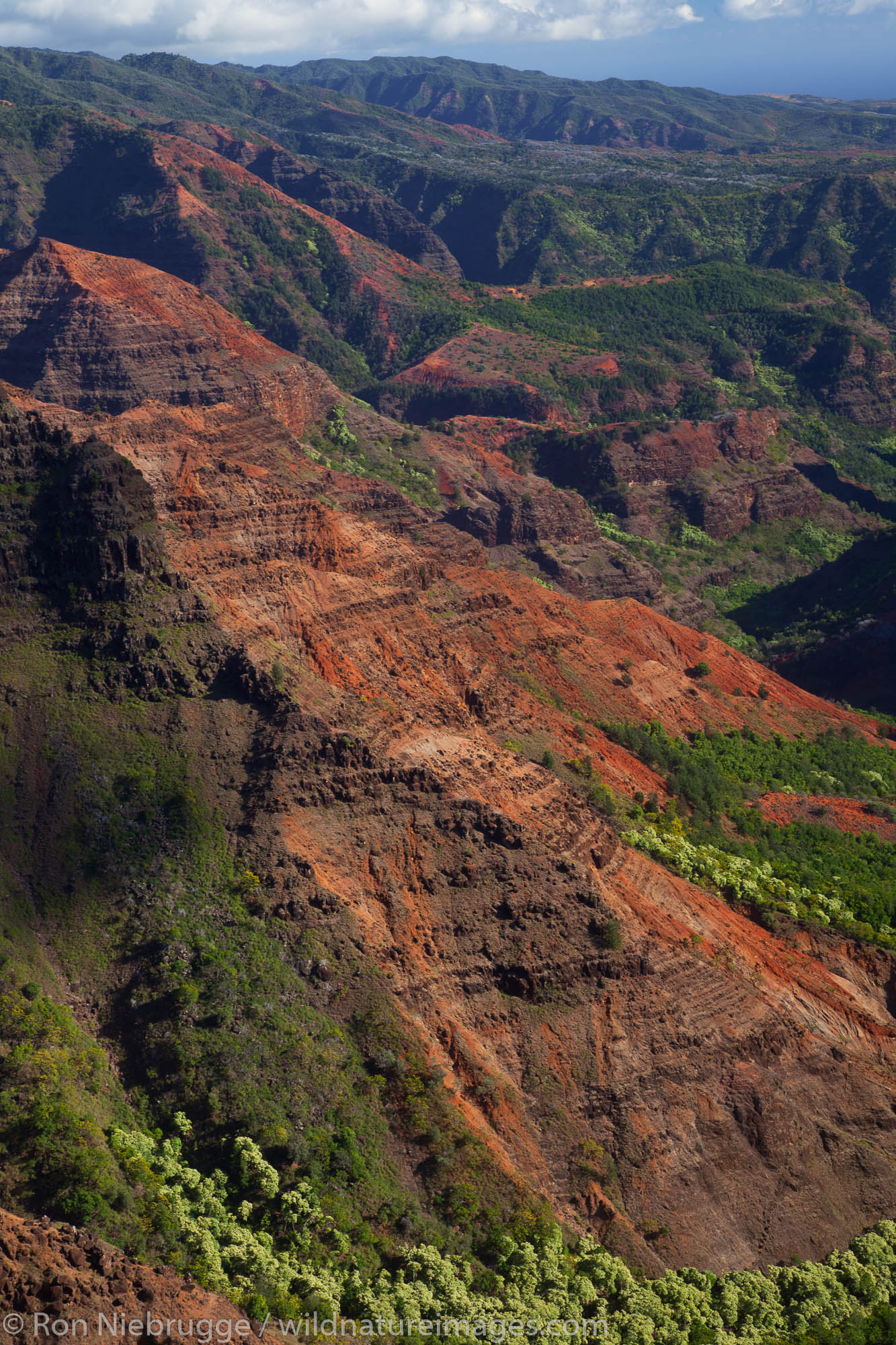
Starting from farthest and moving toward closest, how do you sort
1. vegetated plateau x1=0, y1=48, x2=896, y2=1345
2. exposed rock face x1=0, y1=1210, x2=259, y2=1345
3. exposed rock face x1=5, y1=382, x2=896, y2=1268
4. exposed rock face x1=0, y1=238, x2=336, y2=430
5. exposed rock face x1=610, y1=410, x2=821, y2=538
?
exposed rock face x1=610, y1=410, x2=821, y2=538 < exposed rock face x1=0, y1=238, x2=336, y2=430 < exposed rock face x1=5, y1=382, x2=896, y2=1268 < vegetated plateau x1=0, y1=48, x2=896, y2=1345 < exposed rock face x1=0, y1=1210, x2=259, y2=1345

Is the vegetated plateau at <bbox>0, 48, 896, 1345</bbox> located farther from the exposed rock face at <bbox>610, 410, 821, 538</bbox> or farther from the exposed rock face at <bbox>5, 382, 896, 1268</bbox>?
the exposed rock face at <bbox>610, 410, 821, 538</bbox>

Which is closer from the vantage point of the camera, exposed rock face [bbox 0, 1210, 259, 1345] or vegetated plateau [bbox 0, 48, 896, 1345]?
exposed rock face [bbox 0, 1210, 259, 1345]

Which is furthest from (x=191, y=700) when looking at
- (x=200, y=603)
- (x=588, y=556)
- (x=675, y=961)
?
(x=588, y=556)

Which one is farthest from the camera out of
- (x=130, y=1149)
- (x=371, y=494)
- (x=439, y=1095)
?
(x=371, y=494)

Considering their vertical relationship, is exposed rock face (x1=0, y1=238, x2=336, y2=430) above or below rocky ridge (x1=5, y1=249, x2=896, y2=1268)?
above

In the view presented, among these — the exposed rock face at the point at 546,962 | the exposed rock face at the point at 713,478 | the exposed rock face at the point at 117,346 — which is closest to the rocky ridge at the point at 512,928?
the exposed rock face at the point at 546,962

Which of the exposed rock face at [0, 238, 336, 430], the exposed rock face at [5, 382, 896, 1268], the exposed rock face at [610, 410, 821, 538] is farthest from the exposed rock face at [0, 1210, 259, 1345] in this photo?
the exposed rock face at [610, 410, 821, 538]

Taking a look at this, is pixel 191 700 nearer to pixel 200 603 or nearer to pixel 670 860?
pixel 200 603
